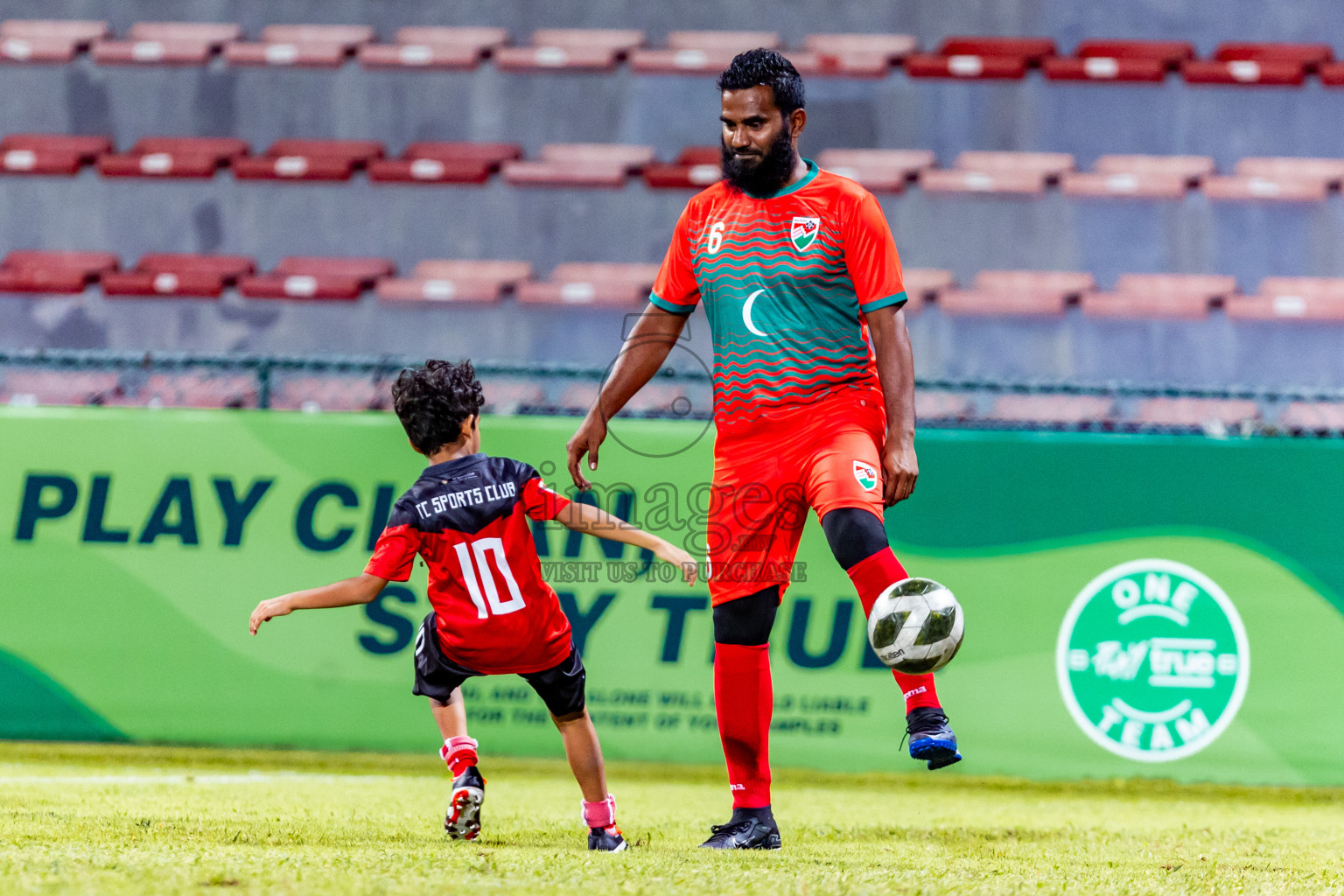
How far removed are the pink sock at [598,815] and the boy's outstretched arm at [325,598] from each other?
2.64 feet

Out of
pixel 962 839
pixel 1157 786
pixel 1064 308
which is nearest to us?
pixel 962 839

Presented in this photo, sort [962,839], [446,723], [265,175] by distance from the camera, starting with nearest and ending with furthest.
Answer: [446,723], [962,839], [265,175]

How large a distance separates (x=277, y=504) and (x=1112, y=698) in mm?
3684

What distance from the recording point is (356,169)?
9320 mm

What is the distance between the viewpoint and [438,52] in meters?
9.79

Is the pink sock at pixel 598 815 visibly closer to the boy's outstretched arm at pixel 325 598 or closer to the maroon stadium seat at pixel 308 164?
the boy's outstretched arm at pixel 325 598

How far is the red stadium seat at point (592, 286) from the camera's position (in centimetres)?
854

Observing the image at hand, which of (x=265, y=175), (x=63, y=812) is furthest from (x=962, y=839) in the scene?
(x=265, y=175)

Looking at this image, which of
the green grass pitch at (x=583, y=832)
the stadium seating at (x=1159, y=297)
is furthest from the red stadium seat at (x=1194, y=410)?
the green grass pitch at (x=583, y=832)

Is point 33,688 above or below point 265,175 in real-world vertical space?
below

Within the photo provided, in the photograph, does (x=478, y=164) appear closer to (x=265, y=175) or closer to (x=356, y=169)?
(x=356, y=169)

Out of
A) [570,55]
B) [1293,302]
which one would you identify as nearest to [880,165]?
[570,55]

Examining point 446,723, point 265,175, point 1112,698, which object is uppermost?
point 265,175

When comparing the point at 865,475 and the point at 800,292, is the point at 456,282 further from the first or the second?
the point at 865,475
